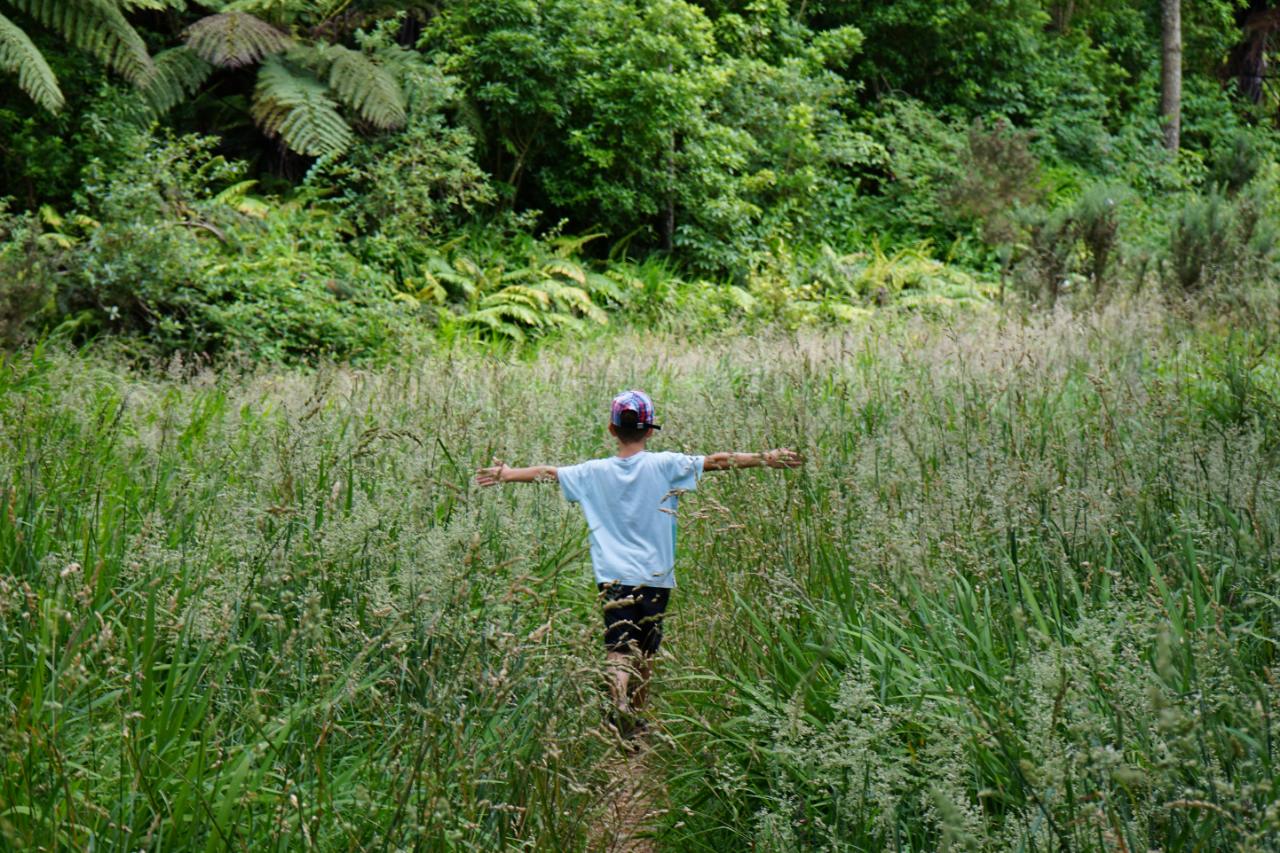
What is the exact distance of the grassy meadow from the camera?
2.40 m

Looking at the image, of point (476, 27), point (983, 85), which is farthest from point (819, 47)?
point (476, 27)

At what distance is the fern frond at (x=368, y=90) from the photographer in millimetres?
13625

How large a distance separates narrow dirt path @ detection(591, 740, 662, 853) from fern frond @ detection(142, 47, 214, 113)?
38.0ft

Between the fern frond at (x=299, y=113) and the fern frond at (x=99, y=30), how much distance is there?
47.6 inches

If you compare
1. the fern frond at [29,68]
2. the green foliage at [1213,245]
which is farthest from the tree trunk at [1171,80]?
the fern frond at [29,68]

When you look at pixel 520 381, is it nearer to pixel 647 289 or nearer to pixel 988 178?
pixel 647 289

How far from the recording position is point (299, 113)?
43.4ft

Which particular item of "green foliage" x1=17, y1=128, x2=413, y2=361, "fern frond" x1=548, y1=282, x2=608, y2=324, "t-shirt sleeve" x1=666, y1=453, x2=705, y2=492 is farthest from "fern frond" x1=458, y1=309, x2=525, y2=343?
"t-shirt sleeve" x1=666, y1=453, x2=705, y2=492

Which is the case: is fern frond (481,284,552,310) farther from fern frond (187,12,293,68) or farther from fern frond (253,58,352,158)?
fern frond (187,12,293,68)

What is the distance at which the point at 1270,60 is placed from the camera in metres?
27.0

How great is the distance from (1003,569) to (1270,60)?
91.8ft

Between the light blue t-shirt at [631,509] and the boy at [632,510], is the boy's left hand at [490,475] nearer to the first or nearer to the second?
the boy at [632,510]

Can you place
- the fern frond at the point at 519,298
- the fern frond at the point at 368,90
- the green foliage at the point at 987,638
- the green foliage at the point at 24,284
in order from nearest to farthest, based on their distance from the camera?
the green foliage at the point at 987,638 → the green foliage at the point at 24,284 → the fern frond at the point at 519,298 → the fern frond at the point at 368,90

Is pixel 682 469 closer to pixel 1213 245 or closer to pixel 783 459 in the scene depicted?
pixel 783 459
